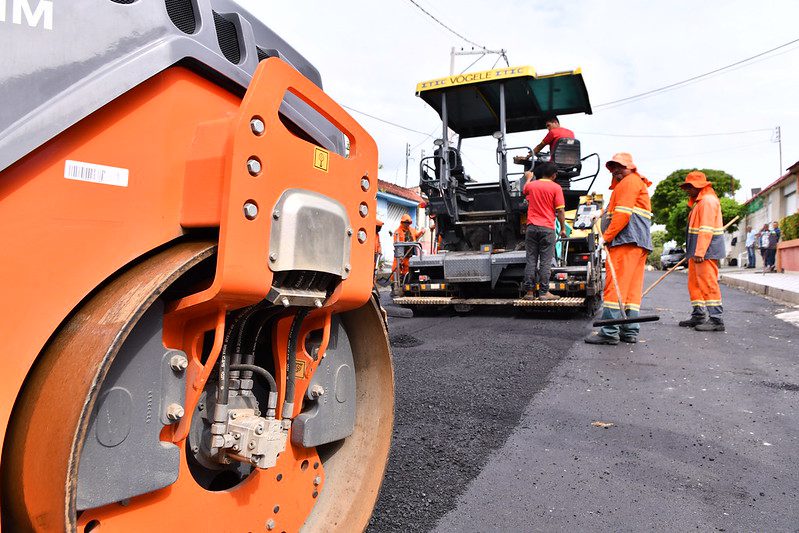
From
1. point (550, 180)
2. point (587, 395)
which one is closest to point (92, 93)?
point (587, 395)

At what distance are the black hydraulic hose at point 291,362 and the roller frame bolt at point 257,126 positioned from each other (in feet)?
1.56

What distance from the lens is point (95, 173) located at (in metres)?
1.05

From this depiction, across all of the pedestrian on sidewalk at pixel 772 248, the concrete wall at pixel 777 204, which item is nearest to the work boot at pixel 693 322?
the pedestrian on sidewalk at pixel 772 248

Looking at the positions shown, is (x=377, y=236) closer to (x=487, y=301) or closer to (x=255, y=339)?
(x=255, y=339)

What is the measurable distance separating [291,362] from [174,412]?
0.38 m

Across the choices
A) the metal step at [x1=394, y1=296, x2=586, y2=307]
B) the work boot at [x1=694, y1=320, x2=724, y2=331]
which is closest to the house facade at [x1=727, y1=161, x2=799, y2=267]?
the work boot at [x1=694, y1=320, x2=724, y2=331]

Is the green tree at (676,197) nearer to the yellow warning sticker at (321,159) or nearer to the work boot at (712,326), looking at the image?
the work boot at (712,326)

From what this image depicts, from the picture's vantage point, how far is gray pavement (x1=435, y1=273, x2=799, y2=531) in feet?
7.23

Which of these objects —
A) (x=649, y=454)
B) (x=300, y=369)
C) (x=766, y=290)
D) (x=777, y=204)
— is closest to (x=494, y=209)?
(x=649, y=454)

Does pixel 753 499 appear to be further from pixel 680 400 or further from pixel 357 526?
pixel 357 526

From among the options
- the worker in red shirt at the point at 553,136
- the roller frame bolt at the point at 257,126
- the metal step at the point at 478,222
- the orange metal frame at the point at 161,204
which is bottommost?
the orange metal frame at the point at 161,204

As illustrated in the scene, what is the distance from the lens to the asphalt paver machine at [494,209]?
7648 millimetres

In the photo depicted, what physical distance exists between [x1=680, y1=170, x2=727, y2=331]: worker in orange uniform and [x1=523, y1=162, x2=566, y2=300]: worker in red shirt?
4.85 ft

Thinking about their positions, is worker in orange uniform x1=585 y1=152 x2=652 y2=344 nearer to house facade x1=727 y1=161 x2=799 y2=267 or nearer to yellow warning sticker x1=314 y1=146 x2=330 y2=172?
yellow warning sticker x1=314 y1=146 x2=330 y2=172
